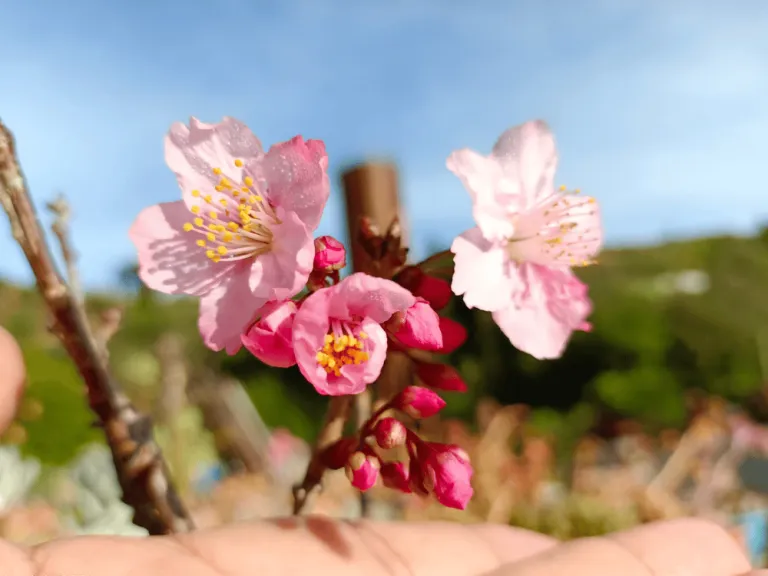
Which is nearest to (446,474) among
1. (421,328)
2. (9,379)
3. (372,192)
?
(421,328)

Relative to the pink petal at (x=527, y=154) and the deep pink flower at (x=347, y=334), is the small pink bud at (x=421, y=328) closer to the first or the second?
the deep pink flower at (x=347, y=334)

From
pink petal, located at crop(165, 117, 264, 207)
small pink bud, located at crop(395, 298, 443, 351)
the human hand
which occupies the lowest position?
the human hand

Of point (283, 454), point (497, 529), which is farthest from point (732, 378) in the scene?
point (497, 529)

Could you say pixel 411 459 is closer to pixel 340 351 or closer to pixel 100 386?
pixel 340 351

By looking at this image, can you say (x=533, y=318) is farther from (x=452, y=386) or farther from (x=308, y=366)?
(x=308, y=366)

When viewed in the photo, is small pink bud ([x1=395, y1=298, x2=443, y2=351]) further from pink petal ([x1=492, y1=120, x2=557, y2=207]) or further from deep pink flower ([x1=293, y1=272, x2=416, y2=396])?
pink petal ([x1=492, y1=120, x2=557, y2=207])

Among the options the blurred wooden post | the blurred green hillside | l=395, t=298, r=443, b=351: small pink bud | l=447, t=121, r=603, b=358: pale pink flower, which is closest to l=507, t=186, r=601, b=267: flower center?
l=447, t=121, r=603, b=358: pale pink flower
